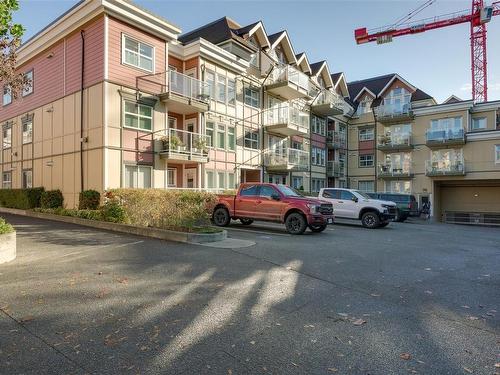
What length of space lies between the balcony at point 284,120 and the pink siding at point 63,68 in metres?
13.5

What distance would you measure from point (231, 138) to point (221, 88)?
3408 millimetres

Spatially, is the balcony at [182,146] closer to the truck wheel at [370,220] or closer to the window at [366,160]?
the truck wheel at [370,220]

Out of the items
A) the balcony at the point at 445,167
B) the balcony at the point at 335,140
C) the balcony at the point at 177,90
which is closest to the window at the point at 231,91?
the balcony at the point at 177,90

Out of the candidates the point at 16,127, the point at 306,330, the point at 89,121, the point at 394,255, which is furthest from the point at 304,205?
the point at 16,127

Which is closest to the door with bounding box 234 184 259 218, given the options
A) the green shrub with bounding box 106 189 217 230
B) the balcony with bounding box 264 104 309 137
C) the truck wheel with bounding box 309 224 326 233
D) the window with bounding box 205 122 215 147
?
the truck wheel with bounding box 309 224 326 233

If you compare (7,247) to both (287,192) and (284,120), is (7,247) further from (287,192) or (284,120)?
(284,120)

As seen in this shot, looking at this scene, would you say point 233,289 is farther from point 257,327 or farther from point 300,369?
point 300,369

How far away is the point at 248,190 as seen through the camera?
14.9 metres

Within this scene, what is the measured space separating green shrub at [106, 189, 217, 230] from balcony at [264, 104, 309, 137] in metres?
16.7

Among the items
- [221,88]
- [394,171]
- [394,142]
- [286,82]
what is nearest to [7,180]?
[221,88]

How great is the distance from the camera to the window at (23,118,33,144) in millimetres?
21953

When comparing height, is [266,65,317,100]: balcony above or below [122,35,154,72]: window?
above

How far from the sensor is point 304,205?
1329cm

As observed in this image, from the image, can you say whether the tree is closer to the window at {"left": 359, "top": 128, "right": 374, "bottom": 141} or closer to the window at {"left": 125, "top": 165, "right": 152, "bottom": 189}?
the window at {"left": 125, "top": 165, "right": 152, "bottom": 189}
